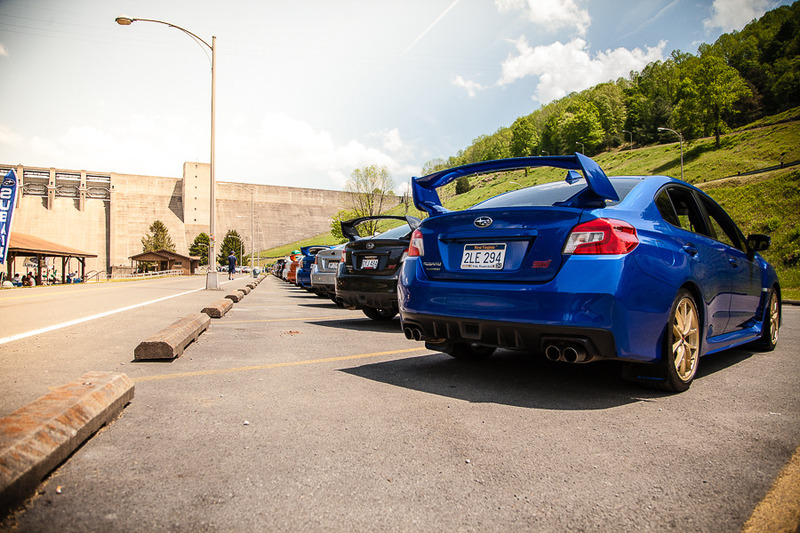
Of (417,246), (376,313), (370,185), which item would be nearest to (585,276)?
(417,246)

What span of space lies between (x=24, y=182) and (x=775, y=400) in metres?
144

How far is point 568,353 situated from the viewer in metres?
3.25

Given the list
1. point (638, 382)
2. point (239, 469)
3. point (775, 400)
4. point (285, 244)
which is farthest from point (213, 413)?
point (285, 244)

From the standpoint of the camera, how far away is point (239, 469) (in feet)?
7.04

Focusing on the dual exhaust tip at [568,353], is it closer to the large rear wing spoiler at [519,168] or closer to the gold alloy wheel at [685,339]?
the gold alloy wheel at [685,339]

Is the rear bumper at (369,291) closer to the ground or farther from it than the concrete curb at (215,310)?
farther from it

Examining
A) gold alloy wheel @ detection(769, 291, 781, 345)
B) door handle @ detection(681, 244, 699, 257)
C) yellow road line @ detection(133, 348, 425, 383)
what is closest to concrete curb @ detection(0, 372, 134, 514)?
yellow road line @ detection(133, 348, 425, 383)

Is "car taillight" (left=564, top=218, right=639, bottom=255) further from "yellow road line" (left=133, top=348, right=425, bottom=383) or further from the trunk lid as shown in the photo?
"yellow road line" (left=133, top=348, right=425, bottom=383)

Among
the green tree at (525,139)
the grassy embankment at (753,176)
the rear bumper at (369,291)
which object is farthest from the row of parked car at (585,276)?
→ the green tree at (525,139)

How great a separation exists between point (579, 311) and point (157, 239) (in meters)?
124

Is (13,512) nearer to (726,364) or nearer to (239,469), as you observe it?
(239,469)

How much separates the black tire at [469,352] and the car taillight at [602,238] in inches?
72.9

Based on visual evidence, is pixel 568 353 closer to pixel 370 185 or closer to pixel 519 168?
pixel 519 168

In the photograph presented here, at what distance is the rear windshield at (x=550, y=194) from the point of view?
393cm
